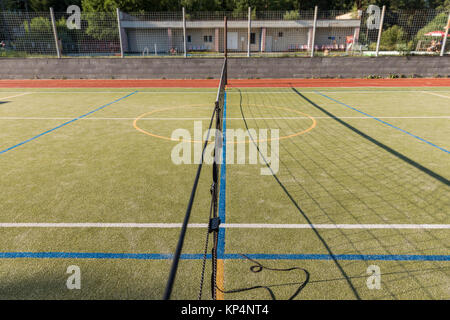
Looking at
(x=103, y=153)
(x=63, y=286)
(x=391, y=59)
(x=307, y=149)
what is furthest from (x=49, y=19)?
(x=391, y=59)

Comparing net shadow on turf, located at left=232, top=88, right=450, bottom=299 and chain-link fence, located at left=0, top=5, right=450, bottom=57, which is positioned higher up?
chain-link fence, located at left=0, top=5, right=450, bottom=57

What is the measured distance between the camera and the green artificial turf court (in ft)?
10.3

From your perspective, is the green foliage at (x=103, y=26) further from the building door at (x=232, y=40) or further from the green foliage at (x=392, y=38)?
the building door at (x=232, y=40)

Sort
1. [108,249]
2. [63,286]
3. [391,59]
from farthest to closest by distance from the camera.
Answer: [391,59], [108,249], [63,286]

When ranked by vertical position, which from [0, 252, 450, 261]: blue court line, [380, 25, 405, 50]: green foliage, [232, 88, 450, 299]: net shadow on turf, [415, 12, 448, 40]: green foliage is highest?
[415, 12, 448, 40]: green foliage

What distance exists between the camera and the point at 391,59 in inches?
739

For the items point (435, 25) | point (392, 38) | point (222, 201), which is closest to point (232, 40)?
point (392, 38)

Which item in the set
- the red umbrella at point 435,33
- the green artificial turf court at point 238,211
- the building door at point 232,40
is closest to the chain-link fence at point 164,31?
the red umbrella at point 435,33

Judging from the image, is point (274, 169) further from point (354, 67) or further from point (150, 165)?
point (354, 67)

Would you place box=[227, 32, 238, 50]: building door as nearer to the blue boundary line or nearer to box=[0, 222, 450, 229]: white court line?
the blue boundary line

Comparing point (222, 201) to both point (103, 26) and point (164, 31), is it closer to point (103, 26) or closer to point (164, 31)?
point (103, 26)

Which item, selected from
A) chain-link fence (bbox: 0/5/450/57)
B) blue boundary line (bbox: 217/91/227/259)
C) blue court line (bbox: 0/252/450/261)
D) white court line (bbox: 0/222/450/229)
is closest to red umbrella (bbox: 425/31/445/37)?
chain-link fence (bbox: 0/5/450/57)

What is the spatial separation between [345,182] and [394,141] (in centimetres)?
329

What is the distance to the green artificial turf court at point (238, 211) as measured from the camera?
314 centimetres
